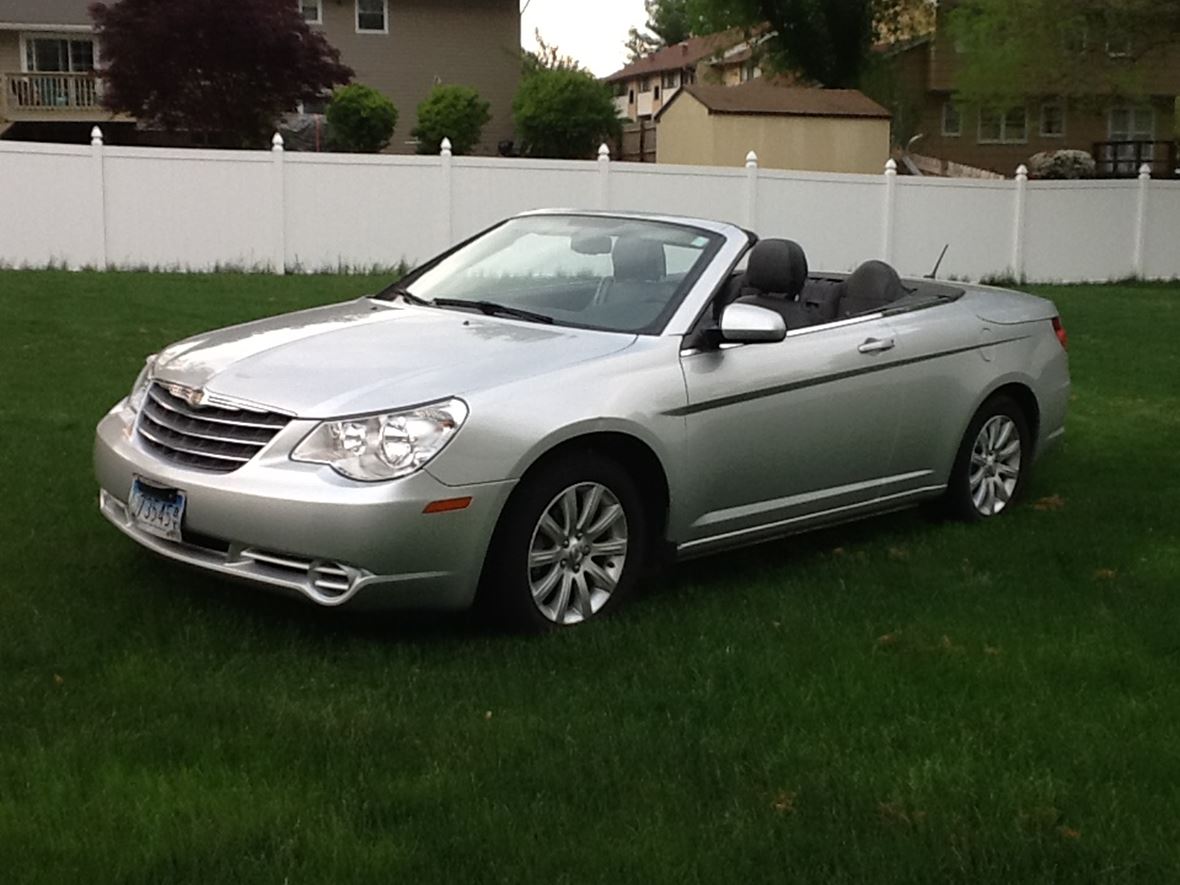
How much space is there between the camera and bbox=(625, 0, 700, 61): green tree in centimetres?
10000

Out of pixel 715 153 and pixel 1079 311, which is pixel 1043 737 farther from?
pixel 715 153

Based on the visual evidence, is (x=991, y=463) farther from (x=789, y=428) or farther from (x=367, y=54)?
(x=367, y=54)

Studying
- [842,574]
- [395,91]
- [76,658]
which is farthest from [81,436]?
[395,91]

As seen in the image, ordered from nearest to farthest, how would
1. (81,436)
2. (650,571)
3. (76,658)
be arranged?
(76,658), (650,571), (81,436)

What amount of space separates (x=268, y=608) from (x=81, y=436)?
3.30 meters

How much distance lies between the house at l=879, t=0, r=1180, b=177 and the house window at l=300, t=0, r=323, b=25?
53.6ft

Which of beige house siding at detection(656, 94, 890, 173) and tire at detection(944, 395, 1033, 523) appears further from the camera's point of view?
beige house siding at detection(656, 94, 890, 173)

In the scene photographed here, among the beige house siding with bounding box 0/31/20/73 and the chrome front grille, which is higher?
the beige house siding with bounding box 0/31/20/73

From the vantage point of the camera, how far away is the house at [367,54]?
37344 millimetres

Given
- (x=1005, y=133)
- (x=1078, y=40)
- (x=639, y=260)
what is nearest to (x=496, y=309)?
(x=639, y=260)

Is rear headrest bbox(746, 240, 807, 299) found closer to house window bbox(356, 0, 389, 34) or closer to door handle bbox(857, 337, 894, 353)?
door handle bbox(857, 337, 894, 353)

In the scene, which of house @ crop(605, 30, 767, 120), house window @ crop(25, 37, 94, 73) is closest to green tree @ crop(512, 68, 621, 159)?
house window @ crop(25, 37, 94, 73)

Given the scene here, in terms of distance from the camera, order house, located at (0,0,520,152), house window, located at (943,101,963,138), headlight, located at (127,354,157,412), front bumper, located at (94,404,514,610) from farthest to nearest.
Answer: house window, located at (943,101,963,138) < house, located at (0,0,520,152) < headlight, located at (127,354,157,412) < front bumper, located at (94,404,514,610)

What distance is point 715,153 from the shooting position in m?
30.4
